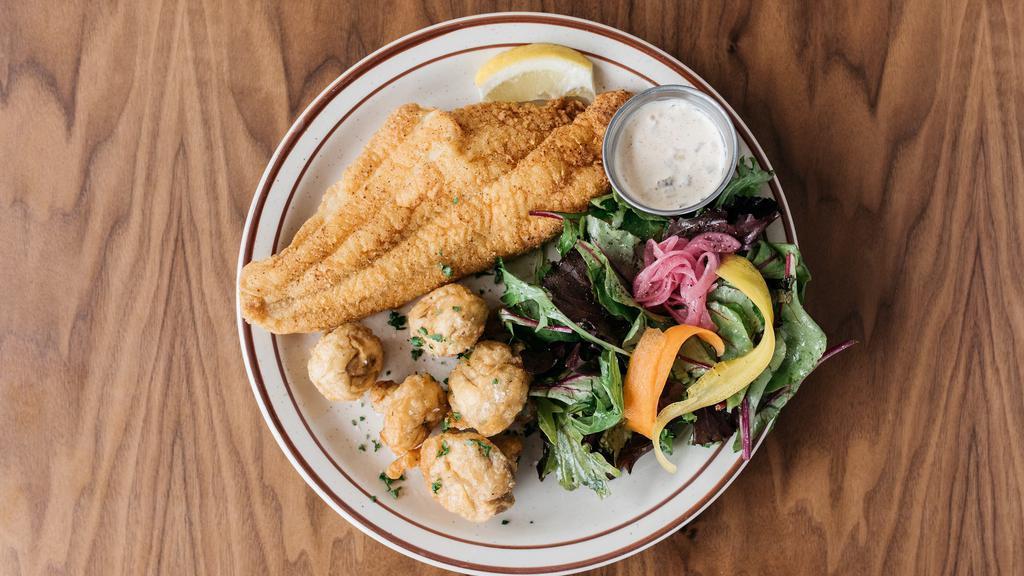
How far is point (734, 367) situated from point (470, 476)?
118cm

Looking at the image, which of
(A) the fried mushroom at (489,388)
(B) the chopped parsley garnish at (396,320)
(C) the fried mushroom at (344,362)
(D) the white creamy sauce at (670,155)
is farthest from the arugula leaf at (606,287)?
(C) the fried mushroom at (344,362)

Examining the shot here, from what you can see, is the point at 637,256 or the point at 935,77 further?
the point at 935,77

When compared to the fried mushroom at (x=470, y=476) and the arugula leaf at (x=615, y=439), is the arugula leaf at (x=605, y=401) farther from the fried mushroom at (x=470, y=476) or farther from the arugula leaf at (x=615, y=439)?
the fried mushroom at (x=470, y=476)

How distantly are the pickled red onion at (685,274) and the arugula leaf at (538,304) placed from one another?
29cm

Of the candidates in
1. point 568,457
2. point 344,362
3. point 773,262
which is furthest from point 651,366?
point 344,362

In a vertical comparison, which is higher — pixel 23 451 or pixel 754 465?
pixel 23 451

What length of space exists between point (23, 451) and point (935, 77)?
4862 millimetres

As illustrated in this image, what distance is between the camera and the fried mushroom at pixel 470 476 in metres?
2.88

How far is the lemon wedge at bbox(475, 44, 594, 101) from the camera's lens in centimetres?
304

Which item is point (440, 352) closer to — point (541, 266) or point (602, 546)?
point (541, 266)

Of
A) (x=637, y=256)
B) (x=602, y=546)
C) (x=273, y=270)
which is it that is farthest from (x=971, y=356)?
(x=273, y=270)

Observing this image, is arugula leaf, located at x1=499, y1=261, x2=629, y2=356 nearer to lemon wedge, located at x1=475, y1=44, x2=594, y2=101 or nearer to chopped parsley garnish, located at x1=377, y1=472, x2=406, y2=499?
lemon wedge, located at x1=475, y1=44, x2=594, y2=101

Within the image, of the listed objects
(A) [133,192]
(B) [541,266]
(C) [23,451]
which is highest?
(A) [133,192]

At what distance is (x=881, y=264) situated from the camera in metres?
3.34
